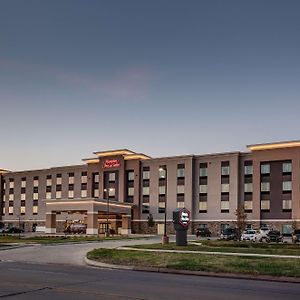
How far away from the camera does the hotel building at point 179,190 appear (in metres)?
86.9

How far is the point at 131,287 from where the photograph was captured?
51.2 feet

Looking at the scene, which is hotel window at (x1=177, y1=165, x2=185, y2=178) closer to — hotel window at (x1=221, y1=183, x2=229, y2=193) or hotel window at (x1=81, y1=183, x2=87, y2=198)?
hotel window at (x1=221, y1=183, x2=229, y2=193)

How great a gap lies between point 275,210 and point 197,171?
17.1 metres

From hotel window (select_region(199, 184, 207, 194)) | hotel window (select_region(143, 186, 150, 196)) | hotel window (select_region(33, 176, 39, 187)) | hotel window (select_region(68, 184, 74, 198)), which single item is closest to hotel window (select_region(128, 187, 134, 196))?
hotel window (select_region(143, 186, 150, 196))

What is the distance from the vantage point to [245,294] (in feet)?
48.0

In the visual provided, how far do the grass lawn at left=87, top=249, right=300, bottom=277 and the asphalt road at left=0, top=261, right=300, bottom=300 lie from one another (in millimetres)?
1504

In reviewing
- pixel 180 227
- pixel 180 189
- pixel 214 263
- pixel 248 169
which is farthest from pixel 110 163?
pixel 214 263

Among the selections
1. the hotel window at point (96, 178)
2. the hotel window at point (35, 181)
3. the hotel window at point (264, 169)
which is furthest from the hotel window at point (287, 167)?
the hotel window at point (35, 181)

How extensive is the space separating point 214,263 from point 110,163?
83.7 m

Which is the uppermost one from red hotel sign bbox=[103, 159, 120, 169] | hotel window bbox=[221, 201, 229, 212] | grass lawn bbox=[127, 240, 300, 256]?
red hotel sign bbox=[103, 159, 120, 169]

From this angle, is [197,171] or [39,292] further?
[197,171]

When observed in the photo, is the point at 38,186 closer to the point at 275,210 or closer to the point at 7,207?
the point at 7,207

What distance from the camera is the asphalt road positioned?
13641mm

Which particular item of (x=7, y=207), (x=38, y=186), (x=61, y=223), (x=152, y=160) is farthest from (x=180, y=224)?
(x=7, y=207)
